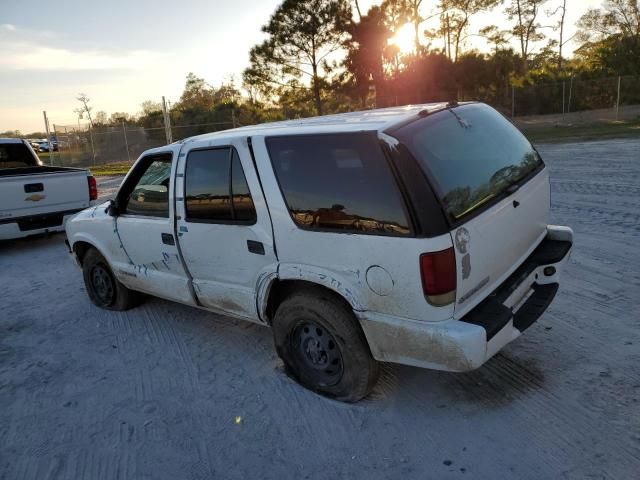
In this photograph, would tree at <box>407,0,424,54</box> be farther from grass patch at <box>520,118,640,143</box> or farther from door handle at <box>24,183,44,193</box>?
door handle at <box>24,183,44,193</box>

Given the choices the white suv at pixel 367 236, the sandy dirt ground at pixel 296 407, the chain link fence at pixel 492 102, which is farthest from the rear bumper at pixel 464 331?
the chain link fence at pixel 492 102

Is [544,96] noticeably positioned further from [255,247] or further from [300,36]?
[255,247]

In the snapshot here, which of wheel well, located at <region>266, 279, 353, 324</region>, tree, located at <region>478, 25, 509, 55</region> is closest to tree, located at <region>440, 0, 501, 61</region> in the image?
tree, located at <region>478, 25, 509, 55</region>

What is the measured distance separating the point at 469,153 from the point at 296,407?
2028mm

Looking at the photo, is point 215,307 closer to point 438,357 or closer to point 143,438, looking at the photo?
point 143,438

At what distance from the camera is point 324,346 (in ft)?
10.8

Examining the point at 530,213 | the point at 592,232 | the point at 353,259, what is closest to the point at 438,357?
the point at 353,259

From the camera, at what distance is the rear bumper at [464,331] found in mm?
2641

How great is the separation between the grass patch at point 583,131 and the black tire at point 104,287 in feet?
53.5

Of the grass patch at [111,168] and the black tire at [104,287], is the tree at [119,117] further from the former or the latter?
the black tire at [104,287]

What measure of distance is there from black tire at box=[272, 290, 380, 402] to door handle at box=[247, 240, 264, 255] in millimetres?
383

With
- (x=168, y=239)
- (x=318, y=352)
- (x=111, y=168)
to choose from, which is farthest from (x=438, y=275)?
(x=111, y=168)

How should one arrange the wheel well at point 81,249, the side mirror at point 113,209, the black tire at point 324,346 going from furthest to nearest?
the wheel well at point 81,249 < the side mirror at point 113,209 < the black tire at point 324,346

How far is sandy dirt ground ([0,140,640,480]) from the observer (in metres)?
2.69
